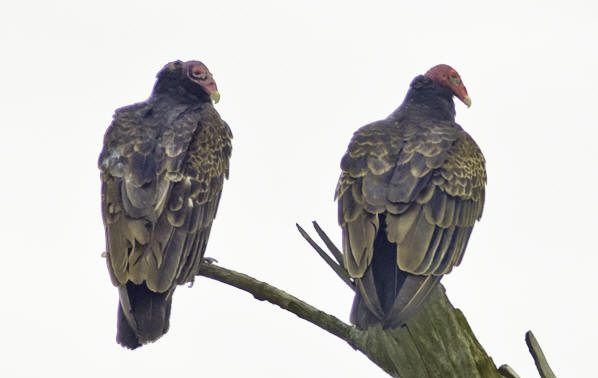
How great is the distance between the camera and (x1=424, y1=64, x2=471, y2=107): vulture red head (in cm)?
873

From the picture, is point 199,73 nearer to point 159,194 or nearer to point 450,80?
point 159,194

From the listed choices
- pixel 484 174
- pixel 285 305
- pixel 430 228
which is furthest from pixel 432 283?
pixel 484 174

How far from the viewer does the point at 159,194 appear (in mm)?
7113

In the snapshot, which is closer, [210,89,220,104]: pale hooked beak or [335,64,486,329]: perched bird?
[335,64,486,329]: perched bird

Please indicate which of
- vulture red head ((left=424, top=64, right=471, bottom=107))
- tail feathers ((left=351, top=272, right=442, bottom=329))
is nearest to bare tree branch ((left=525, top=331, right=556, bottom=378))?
tail feathers ((left=351, top=272, right=442, bottom=329))

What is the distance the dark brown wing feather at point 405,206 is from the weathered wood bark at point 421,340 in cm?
9

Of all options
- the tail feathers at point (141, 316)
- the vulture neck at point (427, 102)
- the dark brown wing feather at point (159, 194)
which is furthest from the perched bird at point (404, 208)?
the tail feathers at point (141, 316)

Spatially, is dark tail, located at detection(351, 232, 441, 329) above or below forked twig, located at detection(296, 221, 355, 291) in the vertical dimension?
below

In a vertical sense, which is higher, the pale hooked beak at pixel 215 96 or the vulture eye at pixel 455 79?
the vulture eye at pixel 455 79

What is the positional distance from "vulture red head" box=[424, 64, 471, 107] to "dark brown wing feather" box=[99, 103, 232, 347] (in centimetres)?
182

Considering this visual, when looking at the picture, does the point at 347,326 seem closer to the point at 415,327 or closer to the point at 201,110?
the point at 415,327

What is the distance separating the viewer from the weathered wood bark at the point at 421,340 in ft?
18.6

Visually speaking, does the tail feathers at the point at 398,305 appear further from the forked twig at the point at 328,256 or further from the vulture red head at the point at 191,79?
the vulture red head at the point at 191,79

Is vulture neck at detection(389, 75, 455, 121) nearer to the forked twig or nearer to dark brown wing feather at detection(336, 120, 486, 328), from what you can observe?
dark brown wing feather at detection(336, 120, 486, 328)
